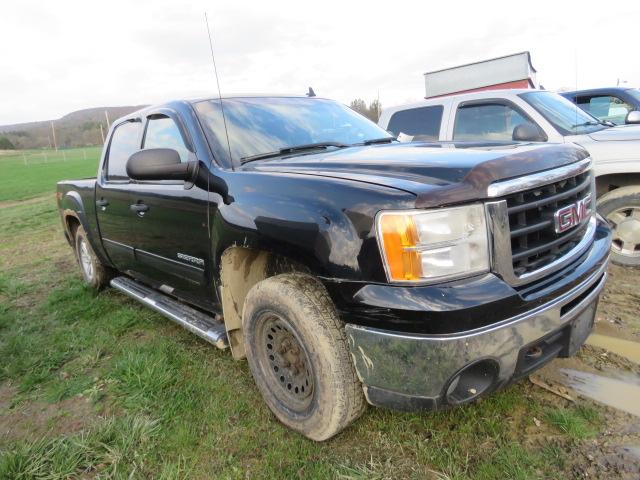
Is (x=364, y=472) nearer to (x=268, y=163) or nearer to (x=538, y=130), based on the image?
(x=268, y=163)

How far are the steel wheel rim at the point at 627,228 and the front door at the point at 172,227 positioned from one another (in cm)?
378

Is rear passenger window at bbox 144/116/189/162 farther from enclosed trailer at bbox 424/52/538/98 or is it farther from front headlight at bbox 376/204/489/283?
enclosed trailer at bbox 424/52/538/98

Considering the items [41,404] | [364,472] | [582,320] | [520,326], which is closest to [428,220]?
[520,326]

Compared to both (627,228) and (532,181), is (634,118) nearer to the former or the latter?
(627,228)

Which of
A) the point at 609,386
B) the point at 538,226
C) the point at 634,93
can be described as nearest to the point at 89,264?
the point at 538,226

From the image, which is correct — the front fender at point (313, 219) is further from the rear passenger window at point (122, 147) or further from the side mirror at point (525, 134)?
the side mirror at point (525, 134)

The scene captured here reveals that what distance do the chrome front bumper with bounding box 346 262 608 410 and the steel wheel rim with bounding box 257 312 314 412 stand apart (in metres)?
0.40

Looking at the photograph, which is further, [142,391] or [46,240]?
[46,240]

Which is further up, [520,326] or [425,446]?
[520,326]

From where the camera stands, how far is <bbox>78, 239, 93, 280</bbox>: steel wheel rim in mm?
4852

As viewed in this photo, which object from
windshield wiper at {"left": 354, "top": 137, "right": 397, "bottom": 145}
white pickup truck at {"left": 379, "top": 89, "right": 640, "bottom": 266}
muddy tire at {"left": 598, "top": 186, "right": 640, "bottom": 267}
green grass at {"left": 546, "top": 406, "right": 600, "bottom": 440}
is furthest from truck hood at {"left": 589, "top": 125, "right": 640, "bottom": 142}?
green grass at {"left": 546, "top": 406, "right": 600, "bottom": 440}

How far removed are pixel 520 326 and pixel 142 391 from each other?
217 centimetres

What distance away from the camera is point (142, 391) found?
2.76m

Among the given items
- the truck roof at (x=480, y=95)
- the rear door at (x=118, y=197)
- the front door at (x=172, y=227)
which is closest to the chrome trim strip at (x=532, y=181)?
the front door at (x=172, y=227)
